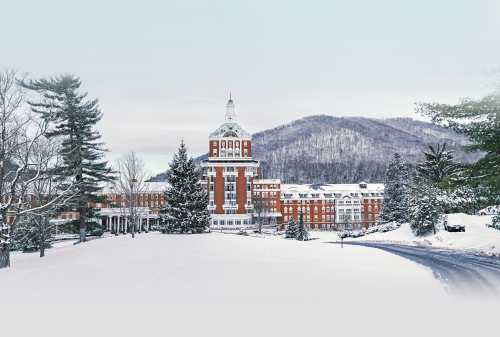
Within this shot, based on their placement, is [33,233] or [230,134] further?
[230,134]

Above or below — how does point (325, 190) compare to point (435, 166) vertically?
below

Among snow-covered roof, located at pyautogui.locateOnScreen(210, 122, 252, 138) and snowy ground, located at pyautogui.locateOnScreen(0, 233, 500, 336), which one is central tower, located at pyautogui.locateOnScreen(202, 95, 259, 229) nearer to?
snow-covered roof, located at pyautogui.locateOnScreen(210, 122, 252, 138)

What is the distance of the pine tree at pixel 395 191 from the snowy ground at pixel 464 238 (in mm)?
17762

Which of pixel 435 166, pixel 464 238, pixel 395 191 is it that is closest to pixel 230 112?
pixel 395 191

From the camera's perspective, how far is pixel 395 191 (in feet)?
226

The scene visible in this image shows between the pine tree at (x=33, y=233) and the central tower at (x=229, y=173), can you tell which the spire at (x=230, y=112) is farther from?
the pine tree at (x=33, y=233)

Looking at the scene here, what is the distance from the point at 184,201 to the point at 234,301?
31.4m

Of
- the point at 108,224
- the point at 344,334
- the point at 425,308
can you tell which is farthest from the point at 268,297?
the point at 108,224

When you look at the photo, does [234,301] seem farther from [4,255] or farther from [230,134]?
[230,134]

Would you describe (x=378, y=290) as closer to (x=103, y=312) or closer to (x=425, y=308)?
(x=425, y=308)

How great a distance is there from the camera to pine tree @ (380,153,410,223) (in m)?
67.3

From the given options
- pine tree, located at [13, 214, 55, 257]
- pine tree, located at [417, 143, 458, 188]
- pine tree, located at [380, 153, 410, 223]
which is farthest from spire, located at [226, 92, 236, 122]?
pine tree, located at [13, 214, 55, 257]

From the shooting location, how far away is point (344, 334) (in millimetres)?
9406

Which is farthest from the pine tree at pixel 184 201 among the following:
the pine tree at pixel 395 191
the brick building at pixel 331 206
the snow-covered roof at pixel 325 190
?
the snow-covered roof at pixel 325 190
